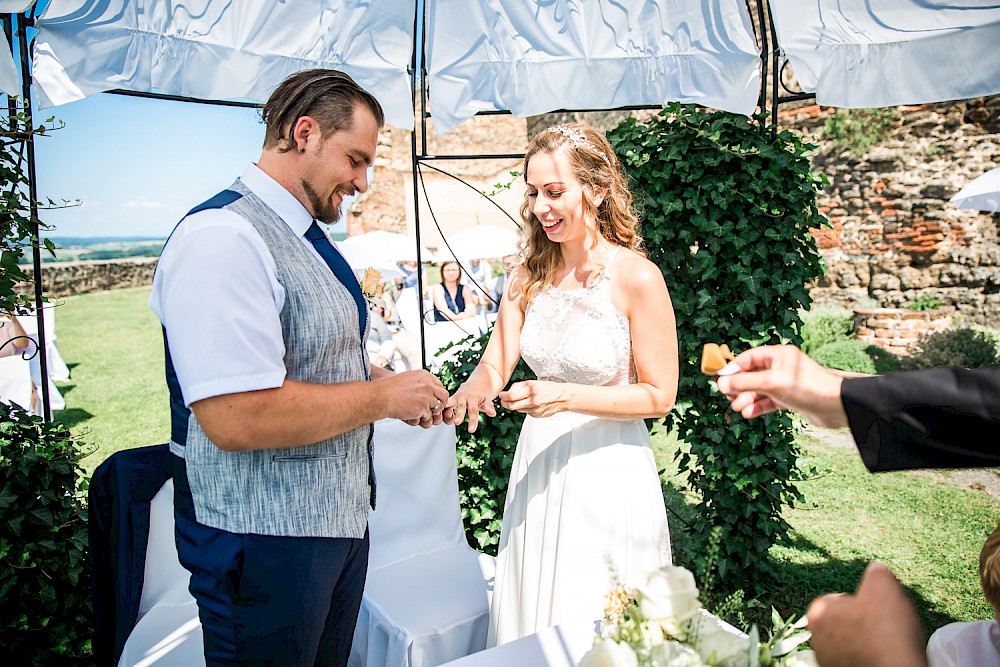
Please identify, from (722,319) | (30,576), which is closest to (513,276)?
(722,319)

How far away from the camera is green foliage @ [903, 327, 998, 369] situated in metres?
8.07

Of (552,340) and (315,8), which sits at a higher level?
(315,8)

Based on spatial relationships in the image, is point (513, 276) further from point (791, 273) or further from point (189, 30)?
point (189, 30)

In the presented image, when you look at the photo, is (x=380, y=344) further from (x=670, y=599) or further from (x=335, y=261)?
(x=670, y=599)

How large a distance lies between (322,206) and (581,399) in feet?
3.35

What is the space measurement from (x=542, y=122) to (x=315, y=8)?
13.5m

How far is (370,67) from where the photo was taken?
3.73 m

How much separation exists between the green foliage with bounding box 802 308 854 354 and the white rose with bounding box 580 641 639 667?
919 cm

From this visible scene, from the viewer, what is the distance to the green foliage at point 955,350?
807 cm

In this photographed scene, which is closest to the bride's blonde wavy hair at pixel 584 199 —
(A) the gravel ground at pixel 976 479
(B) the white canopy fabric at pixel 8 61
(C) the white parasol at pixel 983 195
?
(B) the white canopy fabric at pixel 8 61

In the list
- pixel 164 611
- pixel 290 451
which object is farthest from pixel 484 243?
pixel 290 451

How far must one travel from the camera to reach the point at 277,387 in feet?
4.75

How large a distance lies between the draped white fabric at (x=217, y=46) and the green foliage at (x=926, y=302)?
Result: 9724 mm

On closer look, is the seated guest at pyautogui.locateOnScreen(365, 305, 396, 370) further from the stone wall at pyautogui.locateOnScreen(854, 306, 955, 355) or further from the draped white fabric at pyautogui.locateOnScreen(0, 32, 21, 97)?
the stone wall at pyautogui.locateOnScreen(854, 306, 955, 355)
